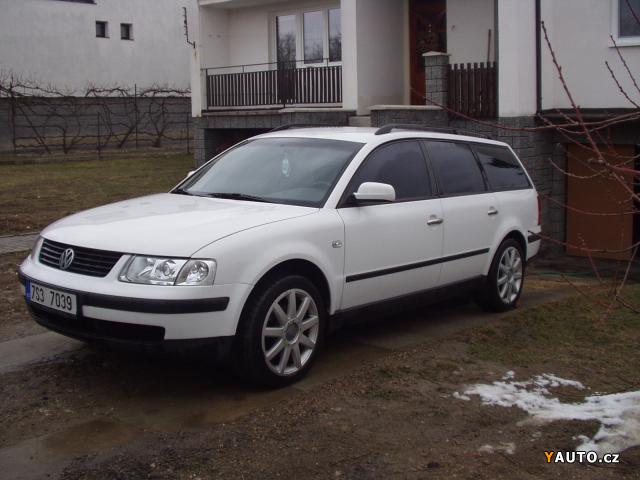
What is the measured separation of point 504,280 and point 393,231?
1.96 meters

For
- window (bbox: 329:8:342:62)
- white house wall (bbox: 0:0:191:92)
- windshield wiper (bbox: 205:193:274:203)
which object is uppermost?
white house wall (bbox: 0:0:191:92)

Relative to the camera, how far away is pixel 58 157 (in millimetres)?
26078

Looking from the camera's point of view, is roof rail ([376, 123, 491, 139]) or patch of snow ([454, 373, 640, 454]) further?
roof rail ([376, 123, 491, 139])

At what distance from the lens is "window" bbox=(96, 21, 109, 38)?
32.5 meters

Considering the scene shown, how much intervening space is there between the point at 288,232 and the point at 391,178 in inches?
54.8

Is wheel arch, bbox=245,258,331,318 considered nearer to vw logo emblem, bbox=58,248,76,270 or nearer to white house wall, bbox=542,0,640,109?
vw logo emblem, bbox=58,248,76,270

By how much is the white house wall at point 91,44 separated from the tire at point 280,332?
87.9ft

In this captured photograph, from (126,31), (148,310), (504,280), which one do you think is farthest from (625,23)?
(126,31)

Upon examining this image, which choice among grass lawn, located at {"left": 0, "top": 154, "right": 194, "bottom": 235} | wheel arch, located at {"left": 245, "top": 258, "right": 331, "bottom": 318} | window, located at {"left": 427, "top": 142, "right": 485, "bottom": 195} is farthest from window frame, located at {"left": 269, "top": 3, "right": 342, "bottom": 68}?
wheel arch, located at {"left": 245, "top": 258, "right": 331, "bottom": 318}

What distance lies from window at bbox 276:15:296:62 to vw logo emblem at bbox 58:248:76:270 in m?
15.0

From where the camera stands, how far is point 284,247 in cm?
541

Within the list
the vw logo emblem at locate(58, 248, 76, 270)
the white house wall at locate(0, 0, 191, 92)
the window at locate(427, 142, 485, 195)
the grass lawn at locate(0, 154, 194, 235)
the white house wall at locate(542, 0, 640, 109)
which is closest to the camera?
the vw logo emblem at locate(58, 248, 76, 270)

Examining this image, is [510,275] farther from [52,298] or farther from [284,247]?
[52,298]

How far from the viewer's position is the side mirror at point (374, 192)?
596cm
